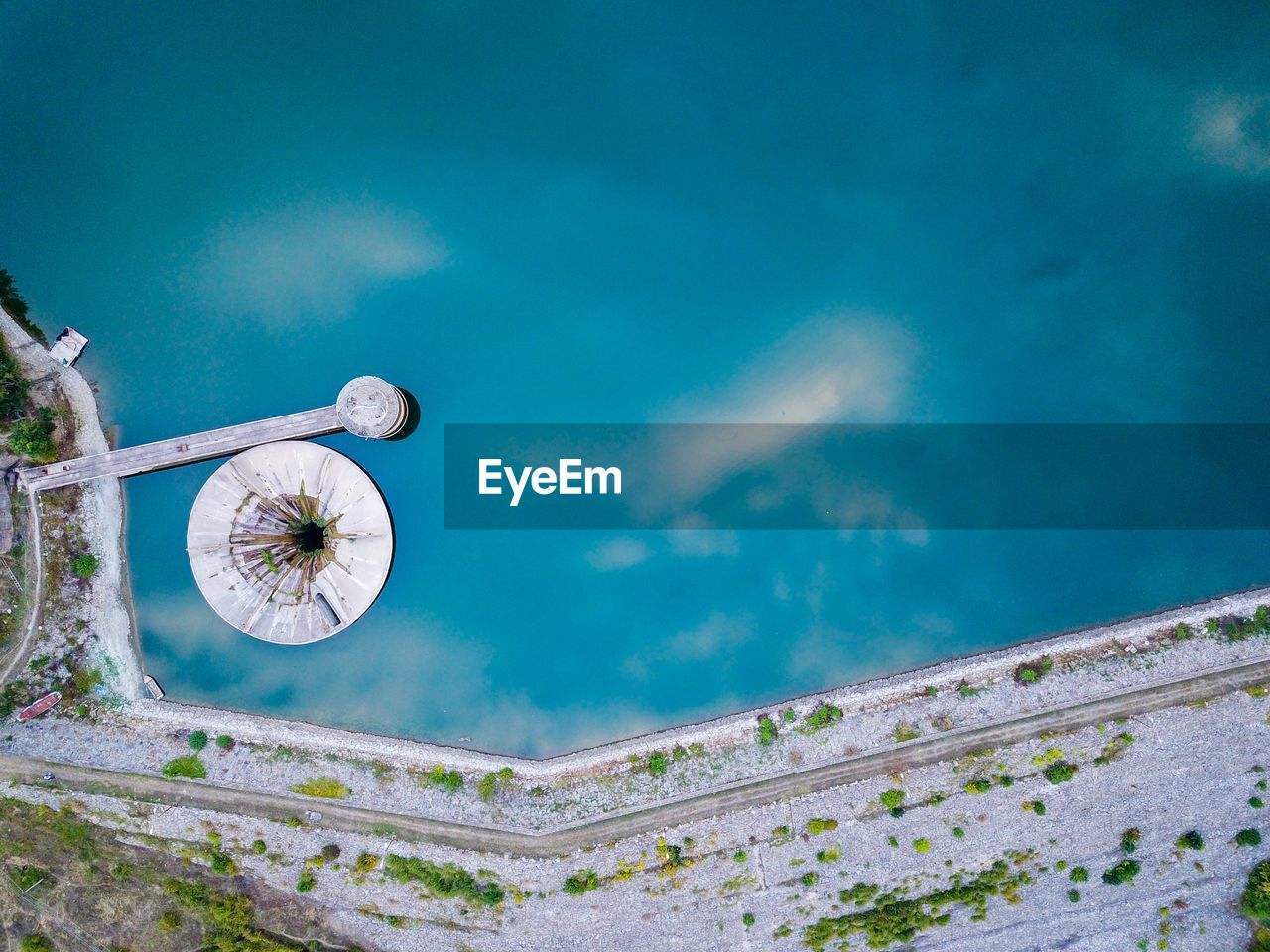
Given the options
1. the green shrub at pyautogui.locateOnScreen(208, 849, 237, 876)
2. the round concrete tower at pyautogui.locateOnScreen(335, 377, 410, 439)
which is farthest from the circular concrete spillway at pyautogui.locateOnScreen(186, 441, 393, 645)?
the green shrub at pyautogui.locateOnScreen(208, 849, 237, 876)

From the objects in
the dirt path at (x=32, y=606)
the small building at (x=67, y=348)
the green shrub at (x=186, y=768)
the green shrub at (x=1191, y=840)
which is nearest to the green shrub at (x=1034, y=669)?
the green shrub at (x=1191, y=840)

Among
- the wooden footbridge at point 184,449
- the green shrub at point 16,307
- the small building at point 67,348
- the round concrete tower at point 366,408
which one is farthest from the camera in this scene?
the green shrub at point 16,307

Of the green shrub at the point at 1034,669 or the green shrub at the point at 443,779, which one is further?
the green shrub at the point at 443,779

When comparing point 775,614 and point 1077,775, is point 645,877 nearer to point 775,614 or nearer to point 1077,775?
point 775,614

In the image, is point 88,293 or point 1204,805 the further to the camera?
point 88,293

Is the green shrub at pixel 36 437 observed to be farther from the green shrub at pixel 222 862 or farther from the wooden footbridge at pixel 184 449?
the green shrub at pixel 222 862

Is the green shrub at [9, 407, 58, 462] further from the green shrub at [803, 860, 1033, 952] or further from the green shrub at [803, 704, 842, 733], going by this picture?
the green shrub at [803, 860, 1033, 952]

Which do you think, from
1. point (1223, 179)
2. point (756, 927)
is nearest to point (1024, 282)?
point (1223, 179)
